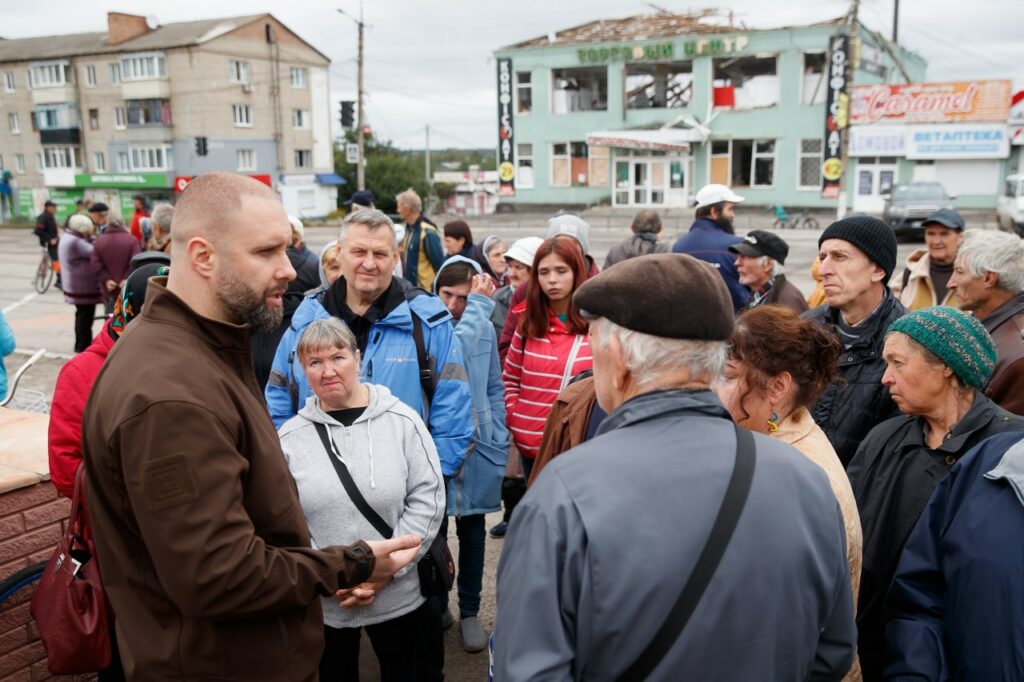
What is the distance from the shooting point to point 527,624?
1.48 m

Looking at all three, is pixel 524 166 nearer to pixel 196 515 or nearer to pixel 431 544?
pixel 431 544

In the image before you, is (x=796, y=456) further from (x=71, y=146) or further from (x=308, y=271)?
(x=71, y=146)

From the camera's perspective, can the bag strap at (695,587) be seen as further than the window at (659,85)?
No

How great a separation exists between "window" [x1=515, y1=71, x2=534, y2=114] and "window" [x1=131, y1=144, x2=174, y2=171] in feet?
74.6

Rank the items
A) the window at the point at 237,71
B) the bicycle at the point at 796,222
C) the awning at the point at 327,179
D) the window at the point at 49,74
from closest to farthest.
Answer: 1. the bicycle at the point at 796,222
2. the window at the point at 237,71
3. the awning at the point at 327,179
4. the window at the point at 49,74

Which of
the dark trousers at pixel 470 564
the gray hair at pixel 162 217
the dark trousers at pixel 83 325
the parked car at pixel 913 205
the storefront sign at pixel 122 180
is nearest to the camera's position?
the dark trousers at pixel 470 564

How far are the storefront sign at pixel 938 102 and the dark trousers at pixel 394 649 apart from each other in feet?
117

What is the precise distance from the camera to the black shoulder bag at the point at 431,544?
2836 millimetres

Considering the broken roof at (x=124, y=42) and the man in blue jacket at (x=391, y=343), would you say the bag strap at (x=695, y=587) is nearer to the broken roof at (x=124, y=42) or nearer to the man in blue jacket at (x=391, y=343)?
the man in blue jacket at (x=391, y=343)

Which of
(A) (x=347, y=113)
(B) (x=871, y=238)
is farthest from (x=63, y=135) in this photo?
(B) (x=871, y=238)

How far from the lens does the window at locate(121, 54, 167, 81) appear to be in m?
47.4

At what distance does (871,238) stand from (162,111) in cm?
5127

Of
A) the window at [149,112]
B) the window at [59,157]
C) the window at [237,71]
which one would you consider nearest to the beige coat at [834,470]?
the window at [237,71]

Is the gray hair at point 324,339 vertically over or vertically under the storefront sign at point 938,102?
under
